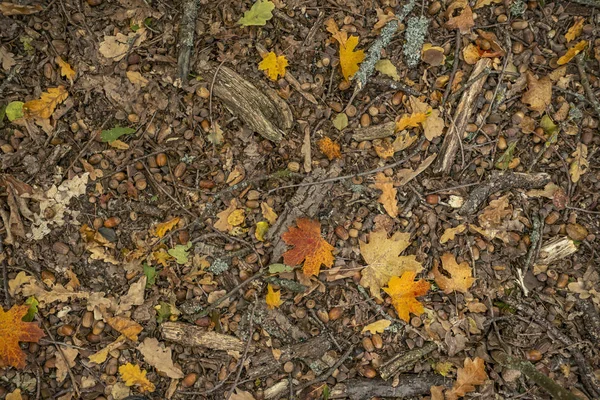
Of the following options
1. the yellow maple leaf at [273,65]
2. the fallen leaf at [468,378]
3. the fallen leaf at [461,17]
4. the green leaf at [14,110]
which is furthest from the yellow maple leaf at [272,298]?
the fallen leaf at [461,17]

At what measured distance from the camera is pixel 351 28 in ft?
10.3

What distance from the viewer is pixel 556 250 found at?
3.16 meters

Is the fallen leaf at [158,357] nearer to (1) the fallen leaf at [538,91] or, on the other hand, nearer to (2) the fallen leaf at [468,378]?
(2) the fallen leaf at [468,378]

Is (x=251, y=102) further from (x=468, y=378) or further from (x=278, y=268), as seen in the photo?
(x=468, y=378)

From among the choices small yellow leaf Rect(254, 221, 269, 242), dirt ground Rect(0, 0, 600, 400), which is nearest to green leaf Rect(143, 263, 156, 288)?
dirt ground Rect(0, 0, 600, 400)

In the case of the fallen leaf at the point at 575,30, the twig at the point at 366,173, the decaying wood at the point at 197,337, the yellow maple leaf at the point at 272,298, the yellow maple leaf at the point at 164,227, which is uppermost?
the fallen leaf at the point at 575,30

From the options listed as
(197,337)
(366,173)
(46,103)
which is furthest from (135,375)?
(366,173)

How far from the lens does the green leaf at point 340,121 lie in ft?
10.3

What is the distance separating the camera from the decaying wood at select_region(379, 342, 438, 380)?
3.08 metres

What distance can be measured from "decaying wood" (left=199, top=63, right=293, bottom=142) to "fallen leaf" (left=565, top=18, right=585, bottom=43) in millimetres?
1835

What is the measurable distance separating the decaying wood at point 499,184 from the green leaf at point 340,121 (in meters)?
0.90

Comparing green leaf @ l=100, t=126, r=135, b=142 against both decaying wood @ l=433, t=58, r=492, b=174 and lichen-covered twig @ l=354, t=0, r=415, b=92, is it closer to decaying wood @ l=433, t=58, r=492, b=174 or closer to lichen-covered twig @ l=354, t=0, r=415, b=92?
lichen-covered twig @ l=354, t=0, r=415, b=92

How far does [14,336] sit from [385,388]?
2.27 metres

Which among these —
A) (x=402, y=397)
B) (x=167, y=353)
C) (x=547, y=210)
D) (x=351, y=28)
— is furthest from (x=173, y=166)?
(x=547, y=210)
